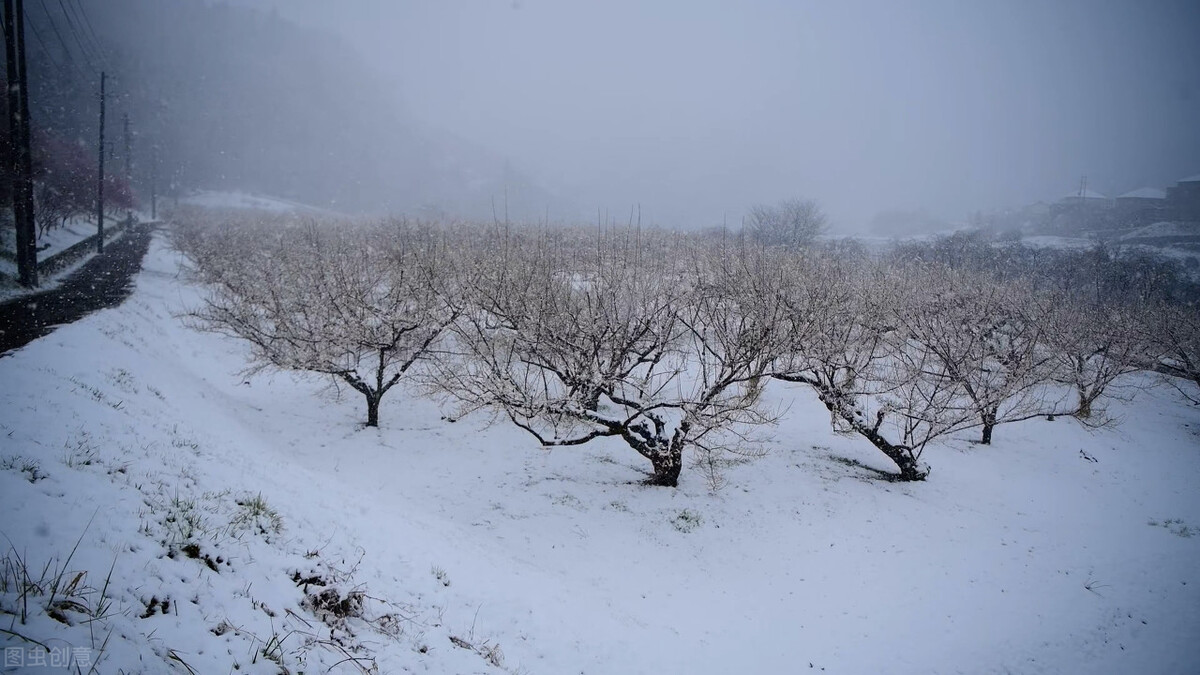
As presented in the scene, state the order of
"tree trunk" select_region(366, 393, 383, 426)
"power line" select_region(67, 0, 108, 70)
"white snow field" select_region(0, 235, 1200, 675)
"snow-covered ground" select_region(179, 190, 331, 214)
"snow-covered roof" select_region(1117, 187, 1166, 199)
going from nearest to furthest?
"white snow field" select_region(0, 235, 1200, 675) → "tree trunk" select_region(366, 393, 383, 426) → "power line" select_region(67, 0, 108, 70) → "snow-covered roof" select_region(1117, 187, 1166, 199) → "snow-covered ground" select_region(179, 190, 331, 214)

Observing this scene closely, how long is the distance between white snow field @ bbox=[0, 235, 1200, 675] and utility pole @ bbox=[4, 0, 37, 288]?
6.09m

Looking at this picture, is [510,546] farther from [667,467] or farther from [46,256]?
[46,256]

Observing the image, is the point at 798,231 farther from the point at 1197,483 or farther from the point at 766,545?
Answer: the point at 766,545

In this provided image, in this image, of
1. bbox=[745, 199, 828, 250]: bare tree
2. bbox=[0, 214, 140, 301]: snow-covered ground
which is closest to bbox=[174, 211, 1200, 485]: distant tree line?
bbox=[0, 214, 140, 301]: snow-covered ground

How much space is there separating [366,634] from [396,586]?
4.16ft

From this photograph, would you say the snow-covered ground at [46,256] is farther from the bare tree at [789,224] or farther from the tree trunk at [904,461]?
the bare tree at [789,224]

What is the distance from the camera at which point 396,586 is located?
23.4 ft

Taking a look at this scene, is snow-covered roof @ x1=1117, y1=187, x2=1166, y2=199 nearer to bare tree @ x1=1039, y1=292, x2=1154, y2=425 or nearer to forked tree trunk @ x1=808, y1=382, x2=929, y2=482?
bare tree @ x1=1039, y1=292, x2=1154, y2=425

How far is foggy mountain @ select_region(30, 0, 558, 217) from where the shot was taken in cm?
10031

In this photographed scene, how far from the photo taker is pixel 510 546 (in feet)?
36.8

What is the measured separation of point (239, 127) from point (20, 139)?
15750 centimetres

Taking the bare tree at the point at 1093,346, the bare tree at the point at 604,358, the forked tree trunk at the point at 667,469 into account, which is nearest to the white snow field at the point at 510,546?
the forked tree trunk at the point at 667,469

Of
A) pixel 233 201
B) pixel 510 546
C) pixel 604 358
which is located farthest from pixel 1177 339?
pixel 233 201

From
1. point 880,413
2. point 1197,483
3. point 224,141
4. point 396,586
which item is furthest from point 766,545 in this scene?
point 224,141
